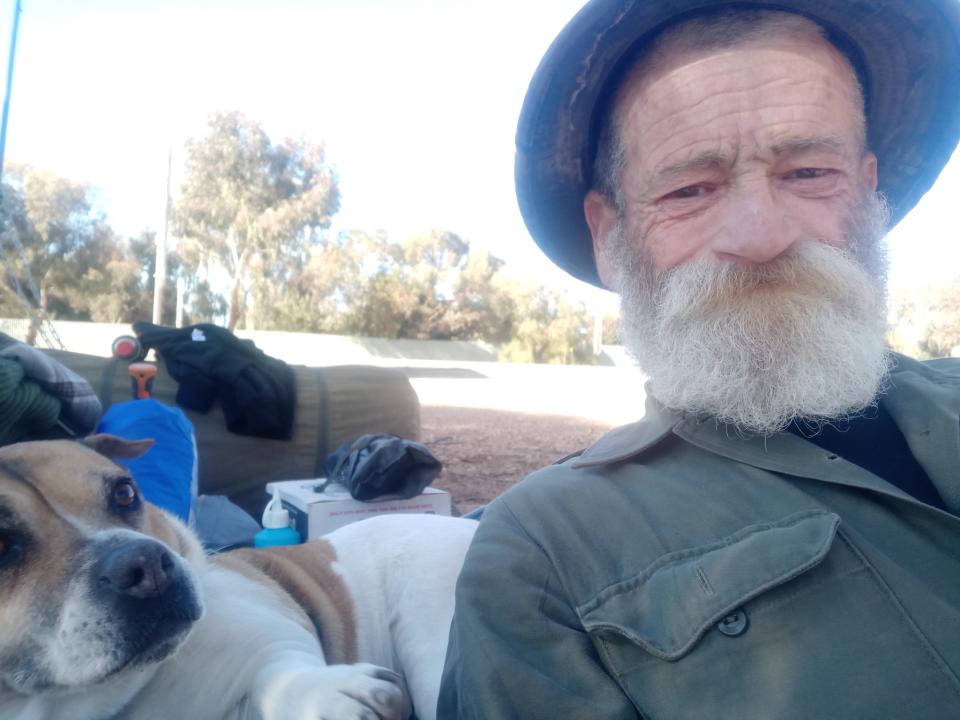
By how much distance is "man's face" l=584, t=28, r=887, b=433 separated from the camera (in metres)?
1.64

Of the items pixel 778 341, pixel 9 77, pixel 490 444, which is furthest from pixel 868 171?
pixel 9 77

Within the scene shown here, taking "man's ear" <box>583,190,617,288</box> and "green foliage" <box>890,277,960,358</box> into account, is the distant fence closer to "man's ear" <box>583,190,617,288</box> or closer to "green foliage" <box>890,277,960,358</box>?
"green foliage" <box>890,277,960,358</box>

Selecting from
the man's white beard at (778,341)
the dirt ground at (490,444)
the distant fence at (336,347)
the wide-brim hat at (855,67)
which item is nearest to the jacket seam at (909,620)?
the man's white beard at (778,341)

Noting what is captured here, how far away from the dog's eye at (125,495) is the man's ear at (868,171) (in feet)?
7.49

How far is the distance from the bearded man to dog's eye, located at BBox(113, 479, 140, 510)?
1.16 m

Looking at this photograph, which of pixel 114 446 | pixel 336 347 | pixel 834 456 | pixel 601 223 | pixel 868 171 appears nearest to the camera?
pixel 834 456

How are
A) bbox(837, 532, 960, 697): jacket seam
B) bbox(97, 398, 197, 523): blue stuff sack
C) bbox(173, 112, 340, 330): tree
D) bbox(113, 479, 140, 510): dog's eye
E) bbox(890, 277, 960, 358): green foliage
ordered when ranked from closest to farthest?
bbox(837, 532, 960, 697): jacket seam < bbox(113, 479, 140, 510): dog's eye < bbox(97, 398, 197, 523): blue stuff sack < bbox(890, 277, 960, 358): green foliage < bbox(173, 112, 340, 330): tree

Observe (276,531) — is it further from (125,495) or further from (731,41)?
(731,41)

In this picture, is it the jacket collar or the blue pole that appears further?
the blue pole

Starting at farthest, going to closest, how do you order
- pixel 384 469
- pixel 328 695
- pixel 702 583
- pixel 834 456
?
pixel 384 469 < pixel 328 695 < pixel 834 456 < pixel 702 583

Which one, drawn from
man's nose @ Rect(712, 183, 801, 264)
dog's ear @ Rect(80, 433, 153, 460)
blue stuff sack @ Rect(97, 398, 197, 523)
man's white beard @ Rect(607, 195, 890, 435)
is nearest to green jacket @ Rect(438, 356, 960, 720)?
man's white beard @ Rect(607, 195, 890, 435)

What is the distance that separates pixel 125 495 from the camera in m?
2.03

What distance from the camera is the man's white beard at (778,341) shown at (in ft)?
5.32

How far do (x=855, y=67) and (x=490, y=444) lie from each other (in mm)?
6351
